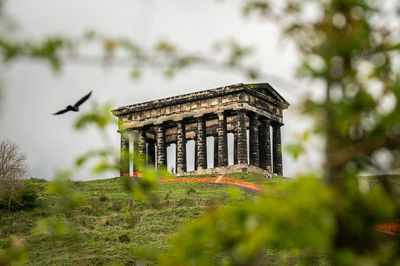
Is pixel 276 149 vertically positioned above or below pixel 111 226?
above

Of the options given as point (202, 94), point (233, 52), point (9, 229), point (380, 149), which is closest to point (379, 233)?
point (380, 149)

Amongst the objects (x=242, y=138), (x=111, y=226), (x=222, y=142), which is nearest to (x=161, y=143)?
(x=222, y=142)

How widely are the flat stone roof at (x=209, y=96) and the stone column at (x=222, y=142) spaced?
2.14 metres

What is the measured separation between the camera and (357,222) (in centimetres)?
250

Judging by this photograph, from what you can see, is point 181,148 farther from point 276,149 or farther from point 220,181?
point 220,181

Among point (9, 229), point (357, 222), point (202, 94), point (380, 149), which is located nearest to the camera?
A: point (357, 222)

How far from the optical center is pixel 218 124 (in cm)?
4306

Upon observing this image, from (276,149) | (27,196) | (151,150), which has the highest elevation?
(151,150)

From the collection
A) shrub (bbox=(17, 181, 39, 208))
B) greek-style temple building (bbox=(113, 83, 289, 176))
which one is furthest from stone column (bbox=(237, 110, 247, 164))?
shrub (bbox=(17, 181, 39, 208))

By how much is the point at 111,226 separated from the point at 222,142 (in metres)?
21.3

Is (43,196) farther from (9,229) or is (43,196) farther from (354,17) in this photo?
(354,17)

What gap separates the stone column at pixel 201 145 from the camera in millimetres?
43375

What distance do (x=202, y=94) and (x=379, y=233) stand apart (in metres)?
40.4

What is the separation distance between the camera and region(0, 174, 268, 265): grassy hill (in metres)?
17.2
